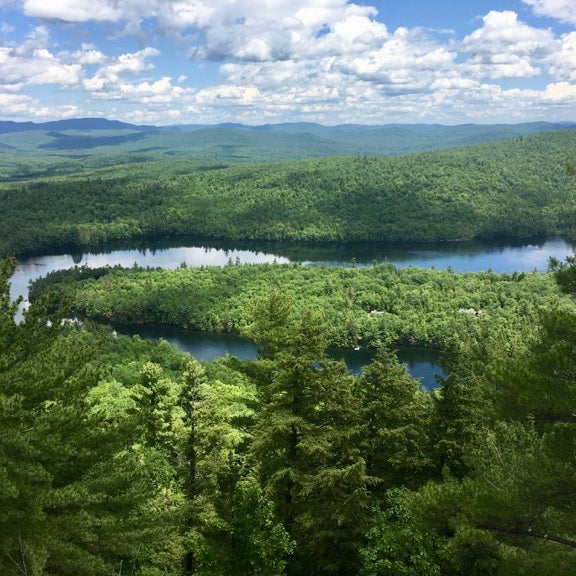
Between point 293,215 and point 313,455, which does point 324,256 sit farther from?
point 313,455

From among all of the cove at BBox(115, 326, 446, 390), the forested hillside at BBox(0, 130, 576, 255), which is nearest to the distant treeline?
the cove at BBox(115, 326, 446, 390)

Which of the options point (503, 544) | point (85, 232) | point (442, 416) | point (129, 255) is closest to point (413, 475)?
point (442, 416)

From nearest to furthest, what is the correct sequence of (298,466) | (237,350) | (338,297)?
(298,466) → (237,350) → (338,297)

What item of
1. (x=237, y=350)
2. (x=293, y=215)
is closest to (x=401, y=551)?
(x=237, y=350)

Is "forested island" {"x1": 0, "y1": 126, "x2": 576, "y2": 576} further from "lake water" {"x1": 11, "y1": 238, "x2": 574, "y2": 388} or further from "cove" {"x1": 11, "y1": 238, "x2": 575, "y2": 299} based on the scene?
"cove" {"x1": 11, "y1": 238, "x2": 575, "y2": 299}

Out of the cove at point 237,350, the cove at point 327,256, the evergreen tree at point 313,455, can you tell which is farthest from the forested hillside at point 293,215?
the evergreen tree at point 313,455

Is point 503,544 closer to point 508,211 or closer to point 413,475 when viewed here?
point 413,475

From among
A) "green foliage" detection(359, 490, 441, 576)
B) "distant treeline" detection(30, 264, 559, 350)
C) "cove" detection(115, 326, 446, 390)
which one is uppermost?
"green foliage" detection(359, 490, 441, 576)

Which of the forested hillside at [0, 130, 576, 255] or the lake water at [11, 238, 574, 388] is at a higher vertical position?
the forested hillside at [0, 130, 576, 255]
